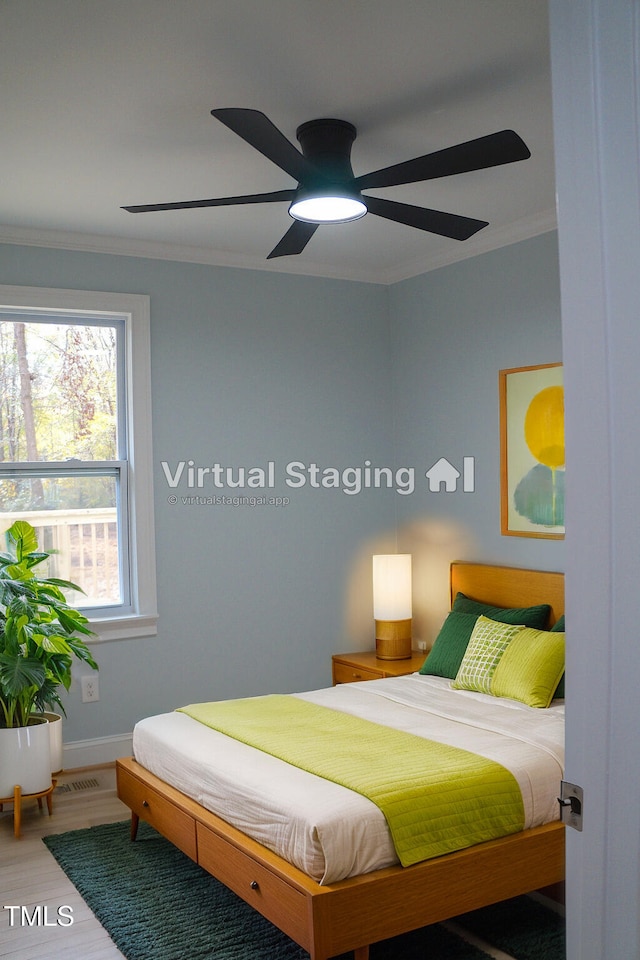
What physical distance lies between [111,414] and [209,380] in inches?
22.1

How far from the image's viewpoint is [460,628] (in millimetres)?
4344

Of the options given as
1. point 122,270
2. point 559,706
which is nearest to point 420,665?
point 559,706

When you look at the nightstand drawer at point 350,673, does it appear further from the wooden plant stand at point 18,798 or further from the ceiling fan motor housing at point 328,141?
the ceiling fan motor housing at point 328,141

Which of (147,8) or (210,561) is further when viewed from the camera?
(210,561)

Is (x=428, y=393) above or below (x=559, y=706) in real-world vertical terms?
above

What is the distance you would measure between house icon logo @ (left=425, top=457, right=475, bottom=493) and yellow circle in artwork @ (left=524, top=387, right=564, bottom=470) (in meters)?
0.50

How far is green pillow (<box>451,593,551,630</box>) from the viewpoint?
13.7ft

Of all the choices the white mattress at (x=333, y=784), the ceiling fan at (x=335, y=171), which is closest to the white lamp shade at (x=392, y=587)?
the white mattress at (x=333, y=784)

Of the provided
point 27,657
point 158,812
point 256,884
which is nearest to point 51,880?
point 158,812

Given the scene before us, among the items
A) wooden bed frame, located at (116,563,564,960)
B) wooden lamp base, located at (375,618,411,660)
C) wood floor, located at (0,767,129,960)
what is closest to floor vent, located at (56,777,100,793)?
wood floor, located at (0,767,129,960)

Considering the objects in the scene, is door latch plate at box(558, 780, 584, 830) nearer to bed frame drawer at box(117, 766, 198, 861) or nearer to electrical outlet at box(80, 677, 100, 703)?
bed frame drawer at box(117, 766, 198, 861)

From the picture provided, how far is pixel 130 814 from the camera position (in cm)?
389

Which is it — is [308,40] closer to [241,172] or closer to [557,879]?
[241,172]

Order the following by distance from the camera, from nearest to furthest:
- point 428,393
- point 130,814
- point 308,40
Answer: point 308,40, point 130,814, point 428,393
